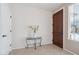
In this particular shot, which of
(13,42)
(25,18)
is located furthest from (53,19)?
(13,42)

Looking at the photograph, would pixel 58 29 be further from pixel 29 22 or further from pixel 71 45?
pixel 29 22

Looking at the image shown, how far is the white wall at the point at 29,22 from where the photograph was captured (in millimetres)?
3383

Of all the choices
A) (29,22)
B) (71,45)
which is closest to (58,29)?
(71,45)

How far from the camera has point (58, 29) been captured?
12.7ft

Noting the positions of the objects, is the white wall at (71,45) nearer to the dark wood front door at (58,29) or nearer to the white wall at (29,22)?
the dark wood front door at (58,29)

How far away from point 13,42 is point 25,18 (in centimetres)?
86

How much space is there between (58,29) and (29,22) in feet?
3.48

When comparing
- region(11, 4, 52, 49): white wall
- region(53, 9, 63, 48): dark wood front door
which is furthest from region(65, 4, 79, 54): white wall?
region(11, 4, 52, 49): white wall

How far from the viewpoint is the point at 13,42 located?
3.53 m

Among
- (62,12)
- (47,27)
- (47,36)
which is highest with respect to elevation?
(62,12)

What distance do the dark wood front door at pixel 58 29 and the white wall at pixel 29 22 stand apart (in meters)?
0.23

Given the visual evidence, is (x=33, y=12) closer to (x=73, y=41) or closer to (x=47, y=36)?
(x=47, y=36)

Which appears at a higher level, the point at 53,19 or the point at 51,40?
the point at 53,19
